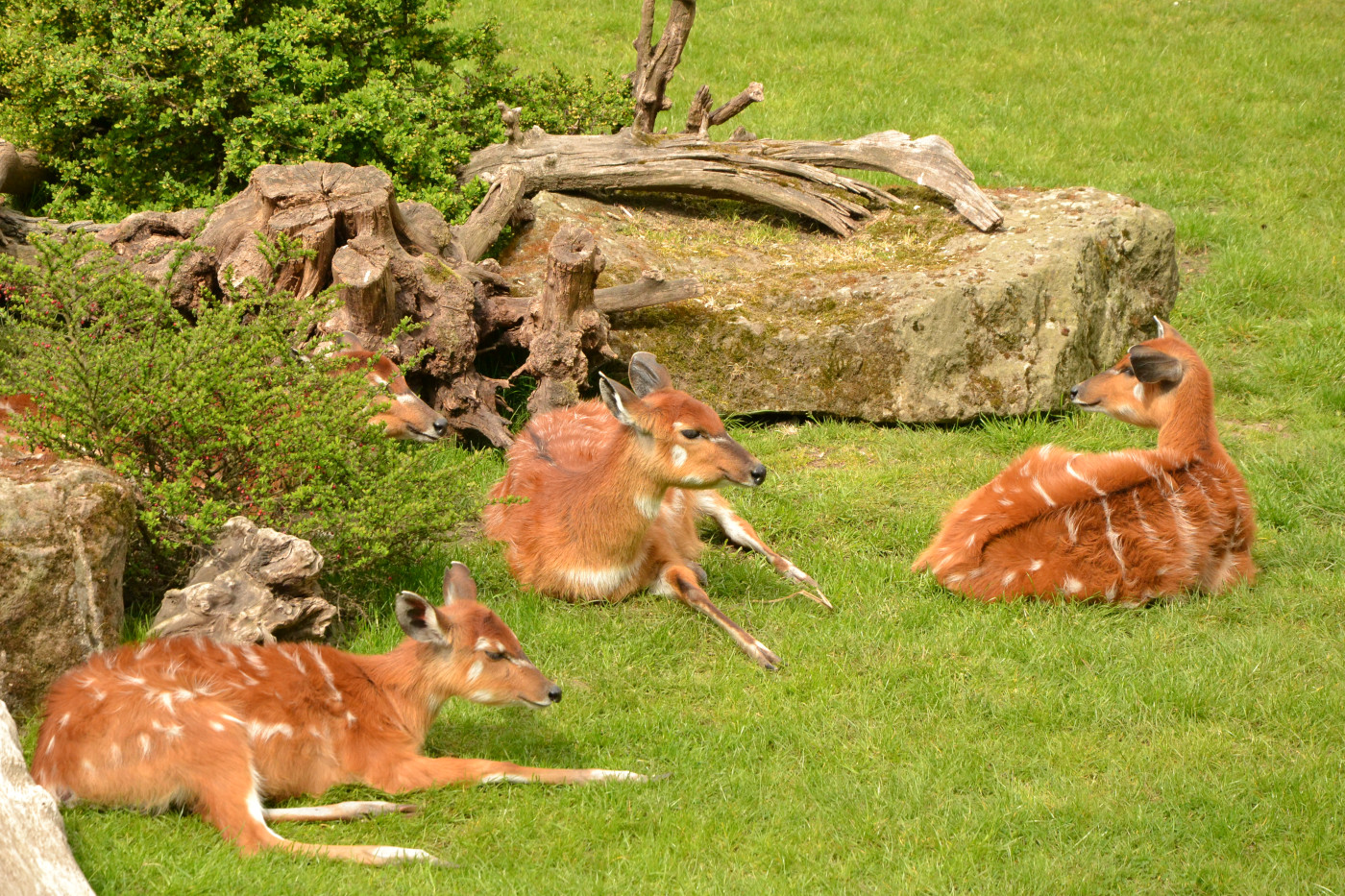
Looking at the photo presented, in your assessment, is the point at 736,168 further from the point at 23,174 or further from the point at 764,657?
the point at 23,174

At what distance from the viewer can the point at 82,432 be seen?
20.0 feet

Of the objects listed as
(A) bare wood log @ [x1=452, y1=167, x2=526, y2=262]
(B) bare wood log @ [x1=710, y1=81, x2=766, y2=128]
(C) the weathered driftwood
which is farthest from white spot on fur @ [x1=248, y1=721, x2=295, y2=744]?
(B) bare wood log @ [x1=710, y1=81, x2=766, y2=128]

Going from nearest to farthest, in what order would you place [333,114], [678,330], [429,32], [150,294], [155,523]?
[155,523], [150,294], [678,330], [333,114], [429,32]

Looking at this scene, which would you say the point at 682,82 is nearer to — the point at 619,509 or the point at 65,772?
the point at 619,509

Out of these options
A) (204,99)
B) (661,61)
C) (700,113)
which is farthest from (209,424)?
(661,61)

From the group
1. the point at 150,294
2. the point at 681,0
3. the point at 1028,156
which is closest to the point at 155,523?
the point at 150,294

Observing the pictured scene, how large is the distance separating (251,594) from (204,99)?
17.3 feet

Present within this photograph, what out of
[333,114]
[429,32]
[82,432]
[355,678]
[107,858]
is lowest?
[107,858]

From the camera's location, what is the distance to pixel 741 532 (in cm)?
766

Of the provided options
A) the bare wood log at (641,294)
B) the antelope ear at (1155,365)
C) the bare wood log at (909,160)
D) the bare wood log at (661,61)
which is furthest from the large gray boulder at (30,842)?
the bare wood log at (661,61)

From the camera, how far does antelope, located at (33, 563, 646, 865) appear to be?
4.66 metres

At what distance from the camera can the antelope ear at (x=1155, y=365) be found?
7.13m

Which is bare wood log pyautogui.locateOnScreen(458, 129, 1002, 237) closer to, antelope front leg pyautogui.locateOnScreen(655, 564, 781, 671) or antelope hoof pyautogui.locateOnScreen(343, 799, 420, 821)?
antelope front leg pyautogui.locateOnScreen(655, 564, 781, 671)

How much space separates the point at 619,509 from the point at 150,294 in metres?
2.53
